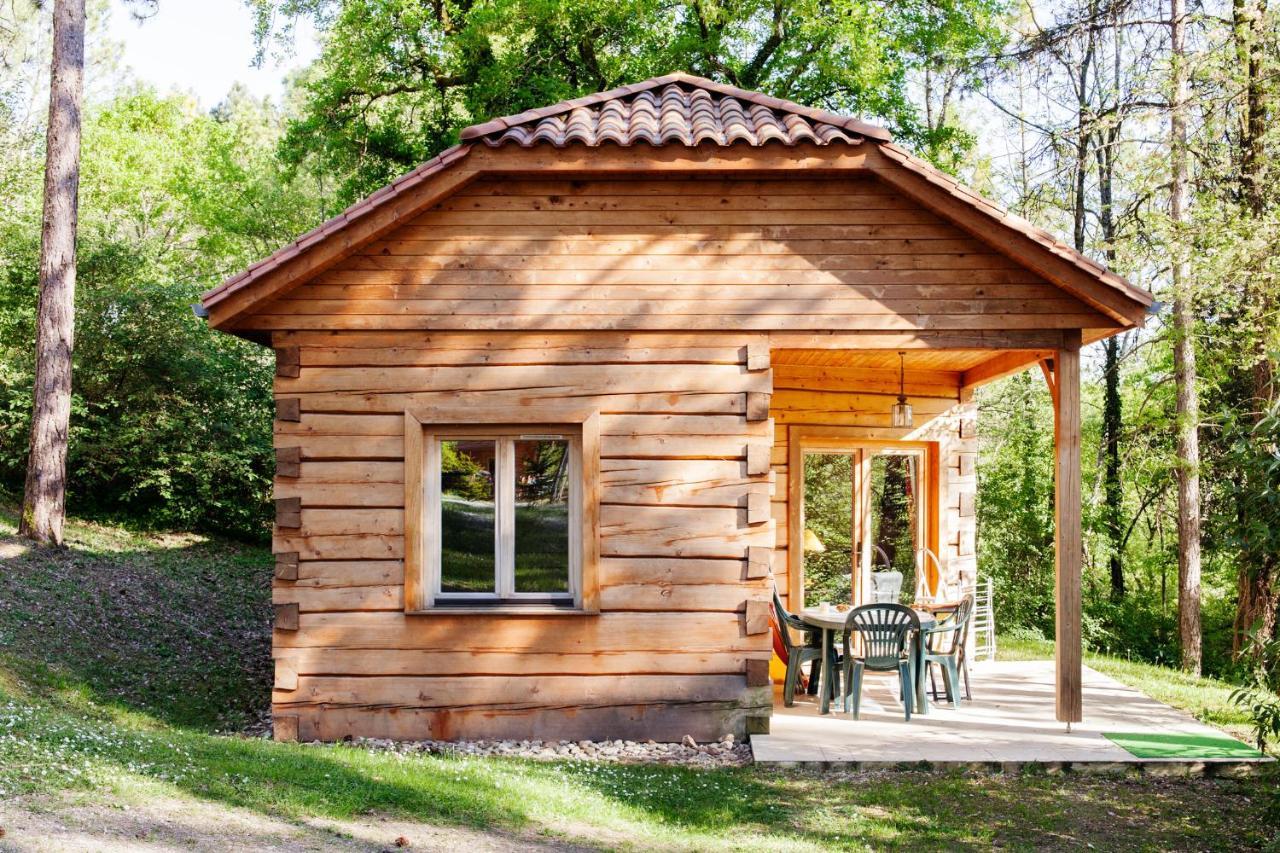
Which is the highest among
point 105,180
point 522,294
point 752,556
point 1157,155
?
point 105,180

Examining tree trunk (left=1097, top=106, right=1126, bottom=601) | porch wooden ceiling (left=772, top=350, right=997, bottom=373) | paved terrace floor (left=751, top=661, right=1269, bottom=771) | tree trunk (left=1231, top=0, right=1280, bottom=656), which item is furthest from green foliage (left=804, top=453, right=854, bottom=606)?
paved terrace floor (left=751, top=661, right=1269, bottom=771)

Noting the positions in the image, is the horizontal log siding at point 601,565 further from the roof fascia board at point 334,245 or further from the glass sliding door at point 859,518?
the glass sliding door at point 859,518

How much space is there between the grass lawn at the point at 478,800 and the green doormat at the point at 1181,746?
12.5 inches

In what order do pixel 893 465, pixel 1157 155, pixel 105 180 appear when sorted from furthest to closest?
pixel 105 180 < pixel 893 465 < pixel 1157 155

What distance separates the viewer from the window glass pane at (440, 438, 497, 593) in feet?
29.2

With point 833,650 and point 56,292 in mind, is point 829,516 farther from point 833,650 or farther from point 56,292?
point 56,292

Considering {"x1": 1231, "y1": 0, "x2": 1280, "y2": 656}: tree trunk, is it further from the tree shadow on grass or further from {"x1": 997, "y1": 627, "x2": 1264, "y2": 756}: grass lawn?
the tree shadow on grass

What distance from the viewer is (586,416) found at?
8.84 m

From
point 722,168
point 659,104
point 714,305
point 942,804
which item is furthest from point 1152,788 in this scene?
point 659,104

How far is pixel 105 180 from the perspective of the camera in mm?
26859

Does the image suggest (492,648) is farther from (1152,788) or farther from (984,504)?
(984,504)

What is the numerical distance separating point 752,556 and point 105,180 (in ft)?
77.6

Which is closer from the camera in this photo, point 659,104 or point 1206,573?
point 659,104

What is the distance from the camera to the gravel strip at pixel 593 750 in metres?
8.27
